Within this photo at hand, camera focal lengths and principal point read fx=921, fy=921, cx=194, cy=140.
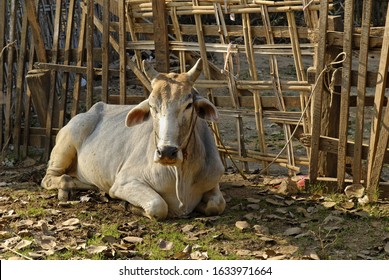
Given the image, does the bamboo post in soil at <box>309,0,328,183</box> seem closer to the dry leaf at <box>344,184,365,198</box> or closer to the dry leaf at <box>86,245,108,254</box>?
the dry leaf at <box>344,184,365,198</box>

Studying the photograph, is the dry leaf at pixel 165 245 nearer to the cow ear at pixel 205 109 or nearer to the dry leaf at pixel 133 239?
the dry leaf at pixel 133 239

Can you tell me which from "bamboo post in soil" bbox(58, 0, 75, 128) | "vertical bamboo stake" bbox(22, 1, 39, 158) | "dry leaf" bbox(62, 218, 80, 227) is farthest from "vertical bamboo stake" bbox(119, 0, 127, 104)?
"dry leaf" bbox(62, 218, 80, 227)

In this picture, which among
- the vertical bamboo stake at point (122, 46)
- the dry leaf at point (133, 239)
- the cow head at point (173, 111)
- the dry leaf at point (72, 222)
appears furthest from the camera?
the vertical bamboo stake at point (122, 46)

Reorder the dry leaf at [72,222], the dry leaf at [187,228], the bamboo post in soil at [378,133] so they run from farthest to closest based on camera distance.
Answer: the bamboo post in soil at [378,133], the dry leaf at [72,222], the dry leaf at [187,228]

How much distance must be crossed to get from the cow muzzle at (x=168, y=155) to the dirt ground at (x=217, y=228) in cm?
57

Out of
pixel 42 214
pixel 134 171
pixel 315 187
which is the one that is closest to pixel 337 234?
pixel 315 187

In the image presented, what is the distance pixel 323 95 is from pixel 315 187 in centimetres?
83

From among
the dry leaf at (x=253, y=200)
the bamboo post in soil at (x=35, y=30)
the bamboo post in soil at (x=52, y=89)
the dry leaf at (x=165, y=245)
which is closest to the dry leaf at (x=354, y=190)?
the dry leaf at (x=253, y=200)

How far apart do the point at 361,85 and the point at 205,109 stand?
4.44 ft

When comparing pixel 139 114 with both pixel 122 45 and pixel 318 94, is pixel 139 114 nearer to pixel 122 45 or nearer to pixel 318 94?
pixel 318 94

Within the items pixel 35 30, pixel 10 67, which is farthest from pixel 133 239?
pixel 10 67

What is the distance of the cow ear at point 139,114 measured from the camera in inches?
302

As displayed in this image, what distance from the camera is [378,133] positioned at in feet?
25.4
